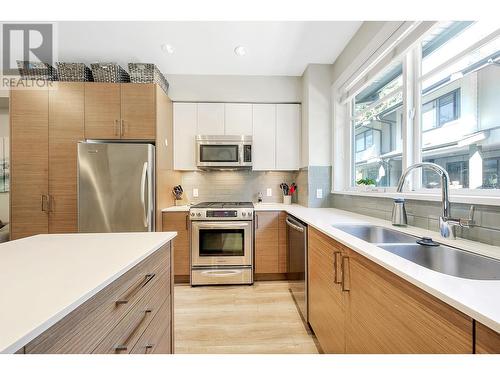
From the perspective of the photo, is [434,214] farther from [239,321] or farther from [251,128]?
[251,128]

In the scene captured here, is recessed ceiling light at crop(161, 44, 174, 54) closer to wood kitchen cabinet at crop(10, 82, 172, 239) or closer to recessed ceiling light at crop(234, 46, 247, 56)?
wood kitchen cabinet at crop(10, 82, 172, 239)

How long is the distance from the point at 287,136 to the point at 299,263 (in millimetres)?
1790

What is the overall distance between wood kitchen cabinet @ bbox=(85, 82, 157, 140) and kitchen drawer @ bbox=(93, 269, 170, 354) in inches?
76.7

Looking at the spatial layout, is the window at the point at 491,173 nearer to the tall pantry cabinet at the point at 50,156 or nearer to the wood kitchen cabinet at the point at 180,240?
the wood kitchen cabinet at the point at 180,240

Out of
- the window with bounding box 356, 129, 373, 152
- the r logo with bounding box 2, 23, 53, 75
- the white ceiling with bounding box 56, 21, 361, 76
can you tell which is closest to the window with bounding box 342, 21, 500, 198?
the window with bounding box 356, 129, 373, 152

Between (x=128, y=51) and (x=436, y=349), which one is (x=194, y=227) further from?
(x=436, y=349)

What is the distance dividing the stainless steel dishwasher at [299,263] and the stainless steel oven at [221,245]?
1.97 ft

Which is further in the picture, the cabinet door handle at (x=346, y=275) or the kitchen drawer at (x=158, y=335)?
the cabinet door handle at (x=346, y=275)

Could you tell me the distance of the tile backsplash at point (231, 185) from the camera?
3375 mm

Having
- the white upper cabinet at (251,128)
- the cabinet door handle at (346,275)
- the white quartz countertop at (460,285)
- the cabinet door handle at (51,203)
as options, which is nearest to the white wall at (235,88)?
the white upper cabinet at (251,128)

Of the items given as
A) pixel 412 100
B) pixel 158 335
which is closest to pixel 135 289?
pixel 158 335

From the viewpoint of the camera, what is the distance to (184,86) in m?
3.10
